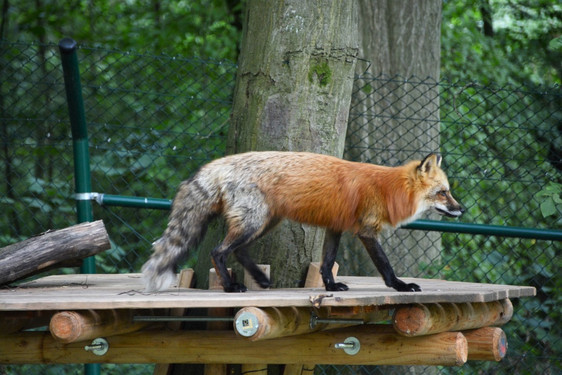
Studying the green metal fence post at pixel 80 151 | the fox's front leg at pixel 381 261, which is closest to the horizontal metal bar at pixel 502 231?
the fox's front leg at pixel 381 261

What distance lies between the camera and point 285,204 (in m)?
4.02

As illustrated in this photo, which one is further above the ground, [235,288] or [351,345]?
[235,288]

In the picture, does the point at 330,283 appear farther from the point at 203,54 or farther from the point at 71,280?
the point at 203,54

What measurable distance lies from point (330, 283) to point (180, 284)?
1.01 meters

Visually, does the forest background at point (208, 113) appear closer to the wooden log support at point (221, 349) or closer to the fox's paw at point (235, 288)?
the fox's paw at point (235, 288)

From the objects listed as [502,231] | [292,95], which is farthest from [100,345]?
[502,231]

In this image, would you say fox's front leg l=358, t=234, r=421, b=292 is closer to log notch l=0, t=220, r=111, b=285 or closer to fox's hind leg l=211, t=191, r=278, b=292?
fox's hind leg l=211, t=191, r=278, b=292

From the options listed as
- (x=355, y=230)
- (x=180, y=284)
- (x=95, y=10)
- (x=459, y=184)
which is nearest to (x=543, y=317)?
(x=459, y=184)

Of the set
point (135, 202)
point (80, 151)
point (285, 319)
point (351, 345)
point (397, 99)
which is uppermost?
point (397, 99)

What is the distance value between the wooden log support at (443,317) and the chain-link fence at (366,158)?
5.46 ft

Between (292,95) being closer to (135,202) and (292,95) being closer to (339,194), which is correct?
(339,194)

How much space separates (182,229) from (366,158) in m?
2.56

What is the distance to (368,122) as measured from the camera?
20.4 ft

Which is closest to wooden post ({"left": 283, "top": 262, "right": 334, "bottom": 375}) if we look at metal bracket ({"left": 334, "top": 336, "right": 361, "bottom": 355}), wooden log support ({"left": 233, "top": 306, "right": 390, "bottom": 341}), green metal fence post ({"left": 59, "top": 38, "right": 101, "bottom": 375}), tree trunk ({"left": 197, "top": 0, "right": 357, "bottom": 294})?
tree trunk ({"left": 197, "top": 0, "right": 357, "bottom": 294})
